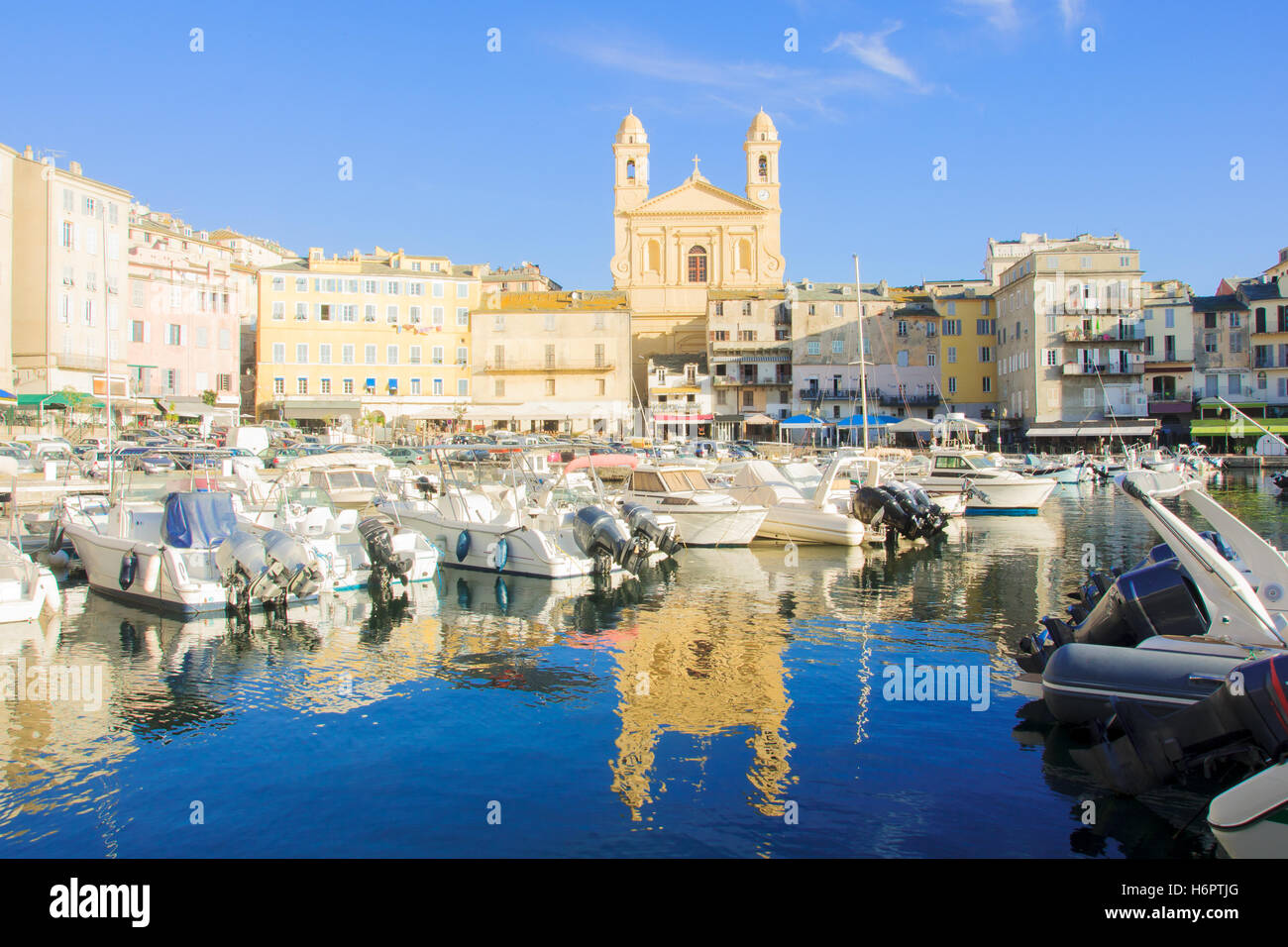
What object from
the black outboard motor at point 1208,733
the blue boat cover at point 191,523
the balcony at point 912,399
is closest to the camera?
the black outboard motor at point 1208,733

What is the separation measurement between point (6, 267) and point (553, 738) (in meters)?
50.7

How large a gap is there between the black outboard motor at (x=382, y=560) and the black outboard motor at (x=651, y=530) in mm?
4778

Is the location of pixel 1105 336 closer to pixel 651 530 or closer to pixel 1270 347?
pixel 1270 347

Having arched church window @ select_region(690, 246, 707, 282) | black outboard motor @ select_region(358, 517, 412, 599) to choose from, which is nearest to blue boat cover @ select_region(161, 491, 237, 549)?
black outboard motor @ select_region(358, 517, 412, 599)

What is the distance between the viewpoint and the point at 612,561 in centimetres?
1938

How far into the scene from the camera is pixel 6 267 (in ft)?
157

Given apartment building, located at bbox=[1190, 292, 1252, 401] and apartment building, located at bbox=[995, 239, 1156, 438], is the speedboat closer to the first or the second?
apartment building, located at bbox=[995, 239, 1156, 438]

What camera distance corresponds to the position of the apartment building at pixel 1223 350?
6266 centimetres

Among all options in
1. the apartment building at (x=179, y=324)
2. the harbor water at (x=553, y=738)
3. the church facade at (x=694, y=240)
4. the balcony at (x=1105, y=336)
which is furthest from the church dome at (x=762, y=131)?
the harbor water at (x=553, y=738)

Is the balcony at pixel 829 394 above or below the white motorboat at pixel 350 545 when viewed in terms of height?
above

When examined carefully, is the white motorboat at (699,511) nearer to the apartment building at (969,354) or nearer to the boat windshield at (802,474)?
the boat windshield at (802,474)

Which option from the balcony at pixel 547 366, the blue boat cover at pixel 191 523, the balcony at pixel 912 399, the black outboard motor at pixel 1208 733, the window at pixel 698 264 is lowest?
the black outboard motor at pixel 1208 733

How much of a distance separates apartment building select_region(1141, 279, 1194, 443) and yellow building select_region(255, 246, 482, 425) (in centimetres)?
4597
